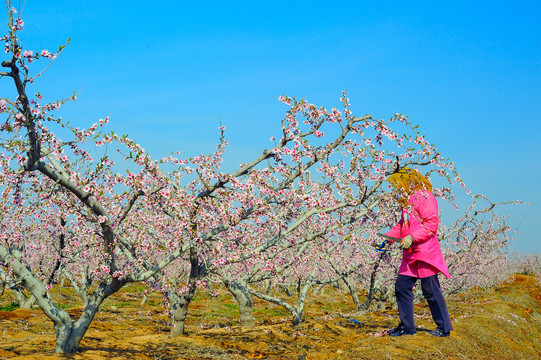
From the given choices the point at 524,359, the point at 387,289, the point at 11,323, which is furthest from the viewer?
the point at 387,289

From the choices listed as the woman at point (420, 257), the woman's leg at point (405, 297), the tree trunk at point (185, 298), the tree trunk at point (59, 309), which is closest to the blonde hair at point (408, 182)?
the woman at point (420, 257)

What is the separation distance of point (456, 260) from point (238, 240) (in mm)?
12971

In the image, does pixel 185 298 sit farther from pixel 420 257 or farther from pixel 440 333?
pixel 440 333

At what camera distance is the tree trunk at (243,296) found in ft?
38.3

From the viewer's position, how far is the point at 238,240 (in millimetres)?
9055

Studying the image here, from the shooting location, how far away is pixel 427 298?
7828mm

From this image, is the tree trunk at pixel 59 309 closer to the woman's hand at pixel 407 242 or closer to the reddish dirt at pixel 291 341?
the reddish dirt at pixel 291 341

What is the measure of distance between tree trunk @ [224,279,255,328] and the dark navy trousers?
4.95 meters

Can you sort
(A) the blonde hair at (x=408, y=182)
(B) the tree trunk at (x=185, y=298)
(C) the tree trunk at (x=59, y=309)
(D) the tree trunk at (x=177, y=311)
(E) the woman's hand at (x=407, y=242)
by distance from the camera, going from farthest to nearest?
(D) the tree trunk at (x=177, y=311)
(B) the tree trunk at (x=185, y=298)
(A) the blonde hair at (x=408, y=182)
(E) the woman's hand at (x=407, y=242)
(C) the tree trunk at (x=59, y=309)

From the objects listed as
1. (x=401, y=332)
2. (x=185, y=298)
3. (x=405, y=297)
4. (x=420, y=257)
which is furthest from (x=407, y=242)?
(x=185, y=298)

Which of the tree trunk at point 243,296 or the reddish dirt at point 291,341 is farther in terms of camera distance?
the tree trunk at point 243,296

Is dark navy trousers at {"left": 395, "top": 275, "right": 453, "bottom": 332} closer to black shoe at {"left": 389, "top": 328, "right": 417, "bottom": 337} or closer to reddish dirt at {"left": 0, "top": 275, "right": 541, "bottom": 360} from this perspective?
black shoe at {"left": 389, "top": 328, "right": 417, "bottom": 337}

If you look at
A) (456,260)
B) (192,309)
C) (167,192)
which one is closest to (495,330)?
(456,260)

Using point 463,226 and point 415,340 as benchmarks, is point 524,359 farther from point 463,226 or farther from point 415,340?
point 463,226
